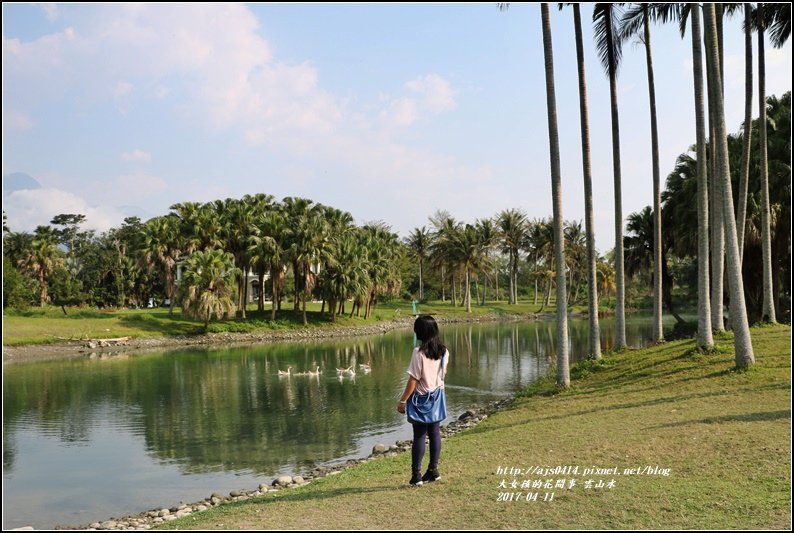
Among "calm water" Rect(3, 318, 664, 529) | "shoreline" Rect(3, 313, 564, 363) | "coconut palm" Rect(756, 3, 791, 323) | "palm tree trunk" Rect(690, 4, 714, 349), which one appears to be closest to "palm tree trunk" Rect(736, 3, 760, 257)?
"coconut palm" Rect(756, 3, 791, 323)

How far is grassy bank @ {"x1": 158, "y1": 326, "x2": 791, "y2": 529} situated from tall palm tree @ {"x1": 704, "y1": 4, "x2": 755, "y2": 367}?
2.18 feet

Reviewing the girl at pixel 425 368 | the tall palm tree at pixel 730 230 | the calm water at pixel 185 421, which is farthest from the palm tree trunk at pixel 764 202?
the girl at pixel 425 368

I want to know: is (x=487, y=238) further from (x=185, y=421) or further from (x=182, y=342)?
(x=185, y=421)

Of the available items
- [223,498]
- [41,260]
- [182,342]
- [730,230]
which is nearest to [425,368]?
[223,498]

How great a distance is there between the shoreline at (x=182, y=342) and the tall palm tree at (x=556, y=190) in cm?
3829

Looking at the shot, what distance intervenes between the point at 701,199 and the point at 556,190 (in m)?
Answer: 4.47

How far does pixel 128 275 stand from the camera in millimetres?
78125

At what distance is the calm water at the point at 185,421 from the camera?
15.0 metres

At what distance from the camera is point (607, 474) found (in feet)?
30.1

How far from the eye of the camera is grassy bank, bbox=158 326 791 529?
746 centimetres

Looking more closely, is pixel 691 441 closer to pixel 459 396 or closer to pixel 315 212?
pixel 459 396

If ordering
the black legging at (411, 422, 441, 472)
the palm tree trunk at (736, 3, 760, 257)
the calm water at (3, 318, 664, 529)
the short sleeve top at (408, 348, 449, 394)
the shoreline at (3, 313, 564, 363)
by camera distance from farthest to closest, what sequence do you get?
1. the shoreline at (3, 313, 564, 363)
2. the palm tree trunk at (736, 3, 760, 257)
3. the calm water at (3, 318, 664, 529)
4. the black legging at (411, 422, 441, 472)
5. the short sleeve top at (408, 348, 449, 394)

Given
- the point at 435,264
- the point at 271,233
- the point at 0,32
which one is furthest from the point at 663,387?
the point at 435,264

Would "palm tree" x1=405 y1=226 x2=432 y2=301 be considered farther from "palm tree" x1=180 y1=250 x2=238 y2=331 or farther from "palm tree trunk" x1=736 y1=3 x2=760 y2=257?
"palm tree trunk" x1=736 y1=3 x2=760 y2=257
